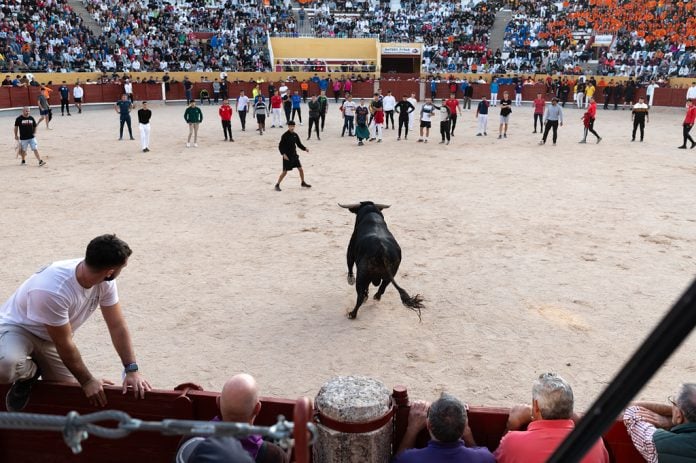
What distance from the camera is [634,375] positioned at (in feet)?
2.82

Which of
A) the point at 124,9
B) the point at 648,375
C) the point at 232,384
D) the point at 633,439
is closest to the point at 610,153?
the point at 633,439

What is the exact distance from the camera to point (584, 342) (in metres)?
5.77

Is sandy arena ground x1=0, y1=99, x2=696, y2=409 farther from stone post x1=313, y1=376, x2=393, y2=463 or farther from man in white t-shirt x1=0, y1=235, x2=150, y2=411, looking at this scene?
stone post x1=313, y1=376, x2=393, y2=463

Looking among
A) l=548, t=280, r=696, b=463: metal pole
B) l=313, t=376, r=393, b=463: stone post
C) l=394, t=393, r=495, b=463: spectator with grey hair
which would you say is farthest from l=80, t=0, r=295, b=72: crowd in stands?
l=548, t=280, r=696, b=463: metal pole

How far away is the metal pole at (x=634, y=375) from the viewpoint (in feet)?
2.61

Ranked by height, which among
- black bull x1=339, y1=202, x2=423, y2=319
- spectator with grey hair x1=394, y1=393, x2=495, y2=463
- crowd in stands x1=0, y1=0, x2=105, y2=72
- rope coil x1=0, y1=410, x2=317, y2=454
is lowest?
black bull x1=339, y1=202, x2=423, y2=319

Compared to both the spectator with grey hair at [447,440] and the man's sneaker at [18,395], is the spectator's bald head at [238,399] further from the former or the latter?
the man's sneaker at [18,395]

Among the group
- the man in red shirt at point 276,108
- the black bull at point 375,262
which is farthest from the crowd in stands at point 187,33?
the black bull at point 375,262

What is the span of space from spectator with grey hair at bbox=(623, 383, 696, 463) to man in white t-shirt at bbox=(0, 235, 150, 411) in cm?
257

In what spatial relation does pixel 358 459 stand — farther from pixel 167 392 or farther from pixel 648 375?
pixel 648 375

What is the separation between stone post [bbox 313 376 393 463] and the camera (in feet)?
9.28

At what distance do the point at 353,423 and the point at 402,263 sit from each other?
5103mm

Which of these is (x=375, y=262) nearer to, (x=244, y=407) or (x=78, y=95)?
(x=244, y=407)

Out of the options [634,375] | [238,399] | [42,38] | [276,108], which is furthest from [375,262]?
[42,38]
